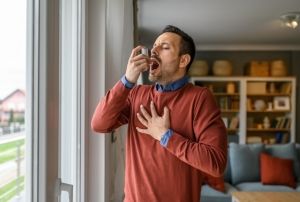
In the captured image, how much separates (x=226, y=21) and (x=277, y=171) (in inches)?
78.7

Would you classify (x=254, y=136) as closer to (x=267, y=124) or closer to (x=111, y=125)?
(x=267, y=124)

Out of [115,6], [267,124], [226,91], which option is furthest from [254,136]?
[115,6]

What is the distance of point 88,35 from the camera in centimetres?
189

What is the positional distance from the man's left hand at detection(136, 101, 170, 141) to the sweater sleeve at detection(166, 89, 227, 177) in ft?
0.14

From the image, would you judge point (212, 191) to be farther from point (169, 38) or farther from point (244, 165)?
point (169, 38)

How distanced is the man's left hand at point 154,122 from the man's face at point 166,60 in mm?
108

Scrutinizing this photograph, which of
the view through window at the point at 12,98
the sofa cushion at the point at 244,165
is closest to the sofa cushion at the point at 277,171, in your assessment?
the sofa cushion at the point at 244,165

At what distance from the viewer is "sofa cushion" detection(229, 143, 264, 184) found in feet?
13.9

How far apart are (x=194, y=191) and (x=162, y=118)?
300 millimetres

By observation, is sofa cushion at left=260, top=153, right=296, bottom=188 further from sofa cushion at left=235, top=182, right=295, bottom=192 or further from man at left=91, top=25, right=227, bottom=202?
man at left=91, top=25, right=227, bottom=202

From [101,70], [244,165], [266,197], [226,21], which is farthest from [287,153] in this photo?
[101,70]

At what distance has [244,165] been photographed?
13.9 feet

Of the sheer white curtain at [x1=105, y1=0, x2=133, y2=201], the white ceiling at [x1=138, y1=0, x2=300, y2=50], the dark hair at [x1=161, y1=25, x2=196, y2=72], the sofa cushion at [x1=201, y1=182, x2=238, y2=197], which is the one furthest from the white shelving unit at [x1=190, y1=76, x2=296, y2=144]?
the dark hair at [x1=161, y1=25, x2=196, y2=72]

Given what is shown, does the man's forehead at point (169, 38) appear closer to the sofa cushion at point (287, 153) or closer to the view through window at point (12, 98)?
the view through window at point (12, 98)
